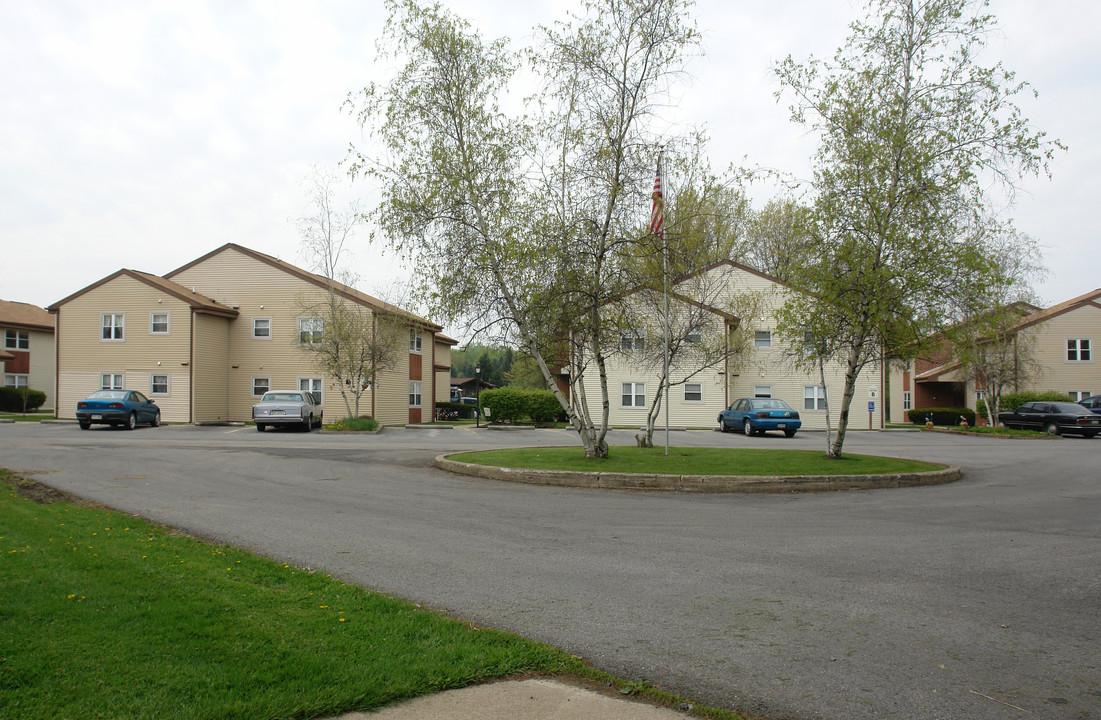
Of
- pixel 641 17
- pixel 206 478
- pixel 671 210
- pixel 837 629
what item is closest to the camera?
pixel 837 629

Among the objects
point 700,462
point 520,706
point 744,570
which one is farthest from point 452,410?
point 520,706

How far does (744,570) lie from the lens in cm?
667

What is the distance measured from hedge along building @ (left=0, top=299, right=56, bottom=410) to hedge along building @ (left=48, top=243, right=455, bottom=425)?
13832 millimetres

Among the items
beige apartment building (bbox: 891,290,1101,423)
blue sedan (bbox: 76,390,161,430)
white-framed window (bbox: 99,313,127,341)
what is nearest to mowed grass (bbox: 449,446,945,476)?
blue sedan (bbox: 76,390,161,430)

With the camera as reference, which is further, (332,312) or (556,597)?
(332,312)

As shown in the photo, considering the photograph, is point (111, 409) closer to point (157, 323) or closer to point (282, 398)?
point (282, 398)

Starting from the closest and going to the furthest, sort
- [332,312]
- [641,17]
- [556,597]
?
[556,597], [641,17], [332,312]

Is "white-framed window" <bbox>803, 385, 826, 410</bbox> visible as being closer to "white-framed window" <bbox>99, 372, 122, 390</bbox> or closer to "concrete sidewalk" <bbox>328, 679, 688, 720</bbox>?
"white-framed window" <bbox>99, 372, 122, 390</bbox>

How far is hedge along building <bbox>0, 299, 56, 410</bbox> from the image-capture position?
1825 inches

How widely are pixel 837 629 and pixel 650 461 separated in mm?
10463

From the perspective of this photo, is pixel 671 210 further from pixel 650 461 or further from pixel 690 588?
pixel 690 588

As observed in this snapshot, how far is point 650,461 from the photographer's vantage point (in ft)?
50.6

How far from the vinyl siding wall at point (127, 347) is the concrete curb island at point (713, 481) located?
27062mm

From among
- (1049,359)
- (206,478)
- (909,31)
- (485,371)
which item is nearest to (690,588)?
(206,478)
